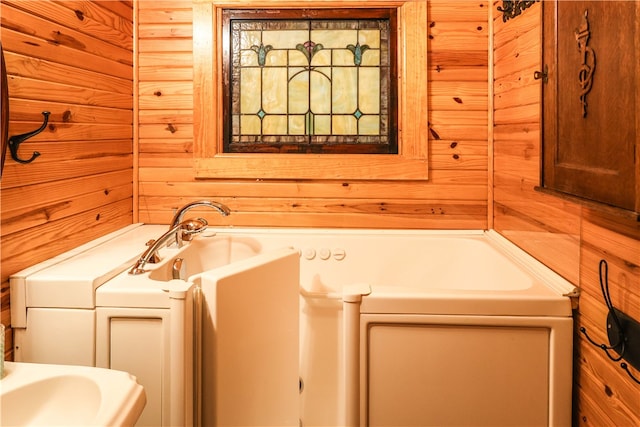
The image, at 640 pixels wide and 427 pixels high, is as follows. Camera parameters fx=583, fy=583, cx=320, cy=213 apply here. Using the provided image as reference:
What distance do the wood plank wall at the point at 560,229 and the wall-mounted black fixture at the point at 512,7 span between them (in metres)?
0.03

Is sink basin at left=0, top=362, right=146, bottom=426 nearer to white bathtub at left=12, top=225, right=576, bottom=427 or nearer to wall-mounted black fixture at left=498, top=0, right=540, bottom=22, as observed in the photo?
white bathtub at left=12, top=225, right=576, bottom=427

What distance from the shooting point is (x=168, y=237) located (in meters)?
2.36

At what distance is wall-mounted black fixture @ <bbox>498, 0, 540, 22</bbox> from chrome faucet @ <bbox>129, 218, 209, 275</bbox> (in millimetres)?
1670

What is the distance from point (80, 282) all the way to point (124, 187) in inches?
47.6

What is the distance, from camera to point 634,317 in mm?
1471

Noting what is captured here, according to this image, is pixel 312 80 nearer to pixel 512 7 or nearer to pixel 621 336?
pixel 512 7

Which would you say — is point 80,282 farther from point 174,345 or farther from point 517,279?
point 517,279

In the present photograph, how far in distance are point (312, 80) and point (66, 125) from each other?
1257 millimetres

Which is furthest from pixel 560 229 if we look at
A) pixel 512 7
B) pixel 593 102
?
pixel 512 7

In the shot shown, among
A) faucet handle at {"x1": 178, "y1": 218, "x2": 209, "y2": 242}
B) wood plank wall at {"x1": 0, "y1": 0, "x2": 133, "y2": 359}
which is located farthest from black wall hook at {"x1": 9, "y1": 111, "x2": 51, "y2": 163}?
faucet handle at {"x1": 178, "y1": 218, "x2": 209, "y2": 242}

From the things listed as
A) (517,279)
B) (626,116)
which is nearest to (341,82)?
(517,279)

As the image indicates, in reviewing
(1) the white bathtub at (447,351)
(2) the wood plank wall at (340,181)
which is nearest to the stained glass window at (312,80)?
(2) the wood plank wall at (340,181)

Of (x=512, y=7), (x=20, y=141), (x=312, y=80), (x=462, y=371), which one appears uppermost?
(x=512, y=7)

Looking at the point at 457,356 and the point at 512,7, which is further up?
the point at 512,7
